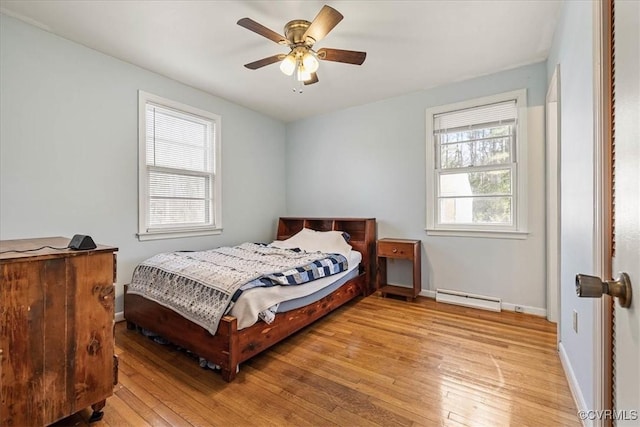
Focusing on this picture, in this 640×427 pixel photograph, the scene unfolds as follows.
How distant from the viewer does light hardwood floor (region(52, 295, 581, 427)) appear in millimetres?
1551

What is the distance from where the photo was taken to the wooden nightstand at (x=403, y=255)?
11.1ft

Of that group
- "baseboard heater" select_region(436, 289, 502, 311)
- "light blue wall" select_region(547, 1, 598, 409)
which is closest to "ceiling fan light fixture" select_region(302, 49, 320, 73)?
"light blue wall" select_region(547, 1, 598, 409)

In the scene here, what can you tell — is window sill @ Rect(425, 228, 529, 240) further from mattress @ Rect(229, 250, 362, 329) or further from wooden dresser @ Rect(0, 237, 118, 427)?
wooden dresser @ Rect(0, 237, 118, 427)

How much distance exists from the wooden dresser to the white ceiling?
73.9 inches

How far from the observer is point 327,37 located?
2.46m

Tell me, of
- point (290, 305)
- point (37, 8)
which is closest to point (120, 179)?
point (37, 8)

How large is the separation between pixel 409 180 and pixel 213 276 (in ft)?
8.66

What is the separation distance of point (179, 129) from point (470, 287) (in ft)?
12.8

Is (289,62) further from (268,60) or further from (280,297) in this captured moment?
(280,297)

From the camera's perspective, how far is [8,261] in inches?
47.9

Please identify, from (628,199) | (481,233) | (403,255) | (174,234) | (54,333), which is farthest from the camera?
(403,255)

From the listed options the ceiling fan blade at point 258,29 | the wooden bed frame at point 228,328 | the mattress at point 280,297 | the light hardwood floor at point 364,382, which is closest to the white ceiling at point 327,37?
the ceiling fan blade at point 258,29

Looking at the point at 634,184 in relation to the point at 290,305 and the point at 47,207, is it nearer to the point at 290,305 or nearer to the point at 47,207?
the point at 290,305

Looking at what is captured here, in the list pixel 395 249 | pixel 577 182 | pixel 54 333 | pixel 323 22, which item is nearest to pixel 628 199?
pixel 577 182
